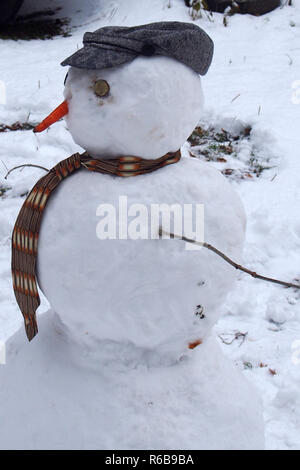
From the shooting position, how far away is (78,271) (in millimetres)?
1228

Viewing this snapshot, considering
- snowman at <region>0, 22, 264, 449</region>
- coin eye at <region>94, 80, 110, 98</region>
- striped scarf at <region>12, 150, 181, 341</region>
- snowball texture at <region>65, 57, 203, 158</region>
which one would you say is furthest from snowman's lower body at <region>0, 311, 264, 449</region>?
coin eye at <region>94, 80, 110, 98</region>

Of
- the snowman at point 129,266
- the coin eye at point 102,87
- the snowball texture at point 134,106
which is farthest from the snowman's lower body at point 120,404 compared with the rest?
the coin eye at point 102,87

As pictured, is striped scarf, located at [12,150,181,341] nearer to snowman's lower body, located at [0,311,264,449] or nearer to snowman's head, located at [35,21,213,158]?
snowman's head, located at [35,21,213,158]

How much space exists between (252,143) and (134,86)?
96.3 inches

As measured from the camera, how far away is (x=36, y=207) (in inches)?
51.0

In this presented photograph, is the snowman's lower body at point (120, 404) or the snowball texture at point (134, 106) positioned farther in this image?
the snowman's lower body at point (120, 404)

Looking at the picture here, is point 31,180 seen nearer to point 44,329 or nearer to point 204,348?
point 44,329

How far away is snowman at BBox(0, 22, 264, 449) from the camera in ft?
3.97

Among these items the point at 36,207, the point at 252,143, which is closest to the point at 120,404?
the point at 36,207

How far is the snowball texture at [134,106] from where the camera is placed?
1190 millimetres

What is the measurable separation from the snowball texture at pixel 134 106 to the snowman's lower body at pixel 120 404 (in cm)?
52

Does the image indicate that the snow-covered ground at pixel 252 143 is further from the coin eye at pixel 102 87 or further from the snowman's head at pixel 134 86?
the coin eye at pixel 102 87

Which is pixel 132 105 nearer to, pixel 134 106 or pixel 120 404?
pixel 134 106

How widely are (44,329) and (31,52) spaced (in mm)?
3734
